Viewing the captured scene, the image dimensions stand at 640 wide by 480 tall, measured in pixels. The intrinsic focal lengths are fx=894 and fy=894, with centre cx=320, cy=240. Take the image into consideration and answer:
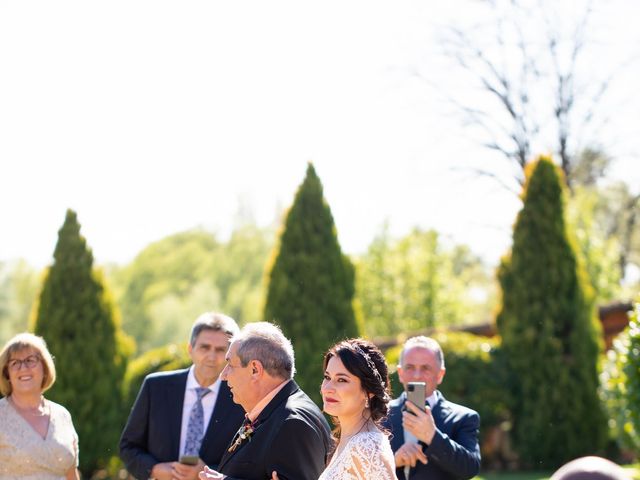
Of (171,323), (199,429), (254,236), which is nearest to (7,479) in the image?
(199,429)

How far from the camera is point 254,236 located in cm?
4894

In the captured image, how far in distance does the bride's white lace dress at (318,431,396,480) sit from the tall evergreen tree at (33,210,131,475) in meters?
9.41

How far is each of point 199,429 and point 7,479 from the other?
138 cm

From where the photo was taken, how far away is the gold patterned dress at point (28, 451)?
606cm

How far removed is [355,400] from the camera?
4047mm

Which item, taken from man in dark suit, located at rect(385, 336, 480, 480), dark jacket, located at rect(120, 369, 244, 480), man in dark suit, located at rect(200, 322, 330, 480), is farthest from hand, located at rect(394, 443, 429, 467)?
dark jacket, located at rect(120, 369, 244, 480)

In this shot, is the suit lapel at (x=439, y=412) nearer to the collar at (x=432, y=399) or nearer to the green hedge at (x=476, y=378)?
the collar at (x=432, y=399)

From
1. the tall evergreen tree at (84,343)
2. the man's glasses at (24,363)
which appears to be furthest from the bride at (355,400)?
the tall evergreen tree at (84,343)

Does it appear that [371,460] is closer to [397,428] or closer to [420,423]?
[420,423]

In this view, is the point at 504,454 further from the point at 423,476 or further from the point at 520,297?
the point at 423,476

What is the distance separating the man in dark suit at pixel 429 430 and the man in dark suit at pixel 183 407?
1.07 metres

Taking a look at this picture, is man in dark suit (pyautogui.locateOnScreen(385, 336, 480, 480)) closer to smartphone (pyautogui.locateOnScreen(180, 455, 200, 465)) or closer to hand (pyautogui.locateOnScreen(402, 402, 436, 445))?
hand (pyautogui.locateOnScreen(402, 402, 436, 445))

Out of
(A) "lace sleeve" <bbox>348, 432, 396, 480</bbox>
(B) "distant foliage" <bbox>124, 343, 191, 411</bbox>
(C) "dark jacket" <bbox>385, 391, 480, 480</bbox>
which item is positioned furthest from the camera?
(B) "distant foliage" <bbox>124, 343, 191, 411</bbox>

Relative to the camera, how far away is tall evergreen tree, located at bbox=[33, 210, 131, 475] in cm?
1261
